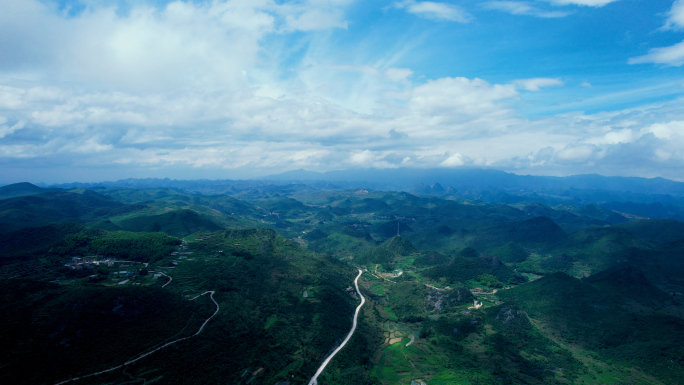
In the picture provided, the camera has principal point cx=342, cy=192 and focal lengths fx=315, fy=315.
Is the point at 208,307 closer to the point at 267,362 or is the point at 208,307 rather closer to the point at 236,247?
the point at 267,362

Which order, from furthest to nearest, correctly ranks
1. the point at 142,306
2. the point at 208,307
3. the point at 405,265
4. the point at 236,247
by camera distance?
the point at 405,265
the point at 236,247
the point at 208,307
the point at 142,306

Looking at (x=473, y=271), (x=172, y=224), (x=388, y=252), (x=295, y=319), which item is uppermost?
(x=172, y=224)

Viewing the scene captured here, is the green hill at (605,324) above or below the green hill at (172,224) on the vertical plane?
below

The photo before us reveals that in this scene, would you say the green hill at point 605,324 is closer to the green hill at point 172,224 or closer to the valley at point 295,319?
the valley at point 295,319

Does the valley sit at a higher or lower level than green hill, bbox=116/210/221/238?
lower

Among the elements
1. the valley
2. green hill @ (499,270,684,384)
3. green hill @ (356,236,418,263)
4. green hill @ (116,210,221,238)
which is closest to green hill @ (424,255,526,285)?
the valley

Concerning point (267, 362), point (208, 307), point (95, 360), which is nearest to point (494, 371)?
point (267, 362)

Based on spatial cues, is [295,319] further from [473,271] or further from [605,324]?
[473,271]

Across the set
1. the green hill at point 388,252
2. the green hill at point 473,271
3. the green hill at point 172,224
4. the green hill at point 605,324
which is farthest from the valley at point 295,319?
the green hill at point 172,224

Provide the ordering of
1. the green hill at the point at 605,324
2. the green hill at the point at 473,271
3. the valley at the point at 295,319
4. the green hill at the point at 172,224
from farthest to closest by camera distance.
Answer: the green hill at the point at 172,224, the green hill at the point at 473,271, the green hill at the point at 605,324, the valley at the point at 295,319

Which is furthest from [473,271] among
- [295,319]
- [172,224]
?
[172,224]

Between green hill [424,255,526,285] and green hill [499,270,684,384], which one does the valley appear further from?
green hill [424,255,526,285]
